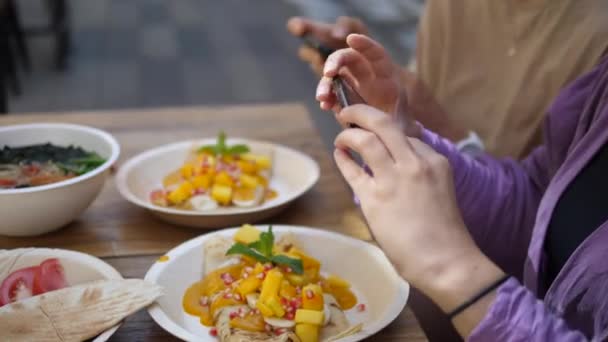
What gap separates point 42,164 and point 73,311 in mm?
429

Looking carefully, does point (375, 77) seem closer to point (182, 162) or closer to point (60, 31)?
point (182, 162)

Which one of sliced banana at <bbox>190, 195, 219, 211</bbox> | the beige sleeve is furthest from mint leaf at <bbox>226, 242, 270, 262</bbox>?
the beige sleeve

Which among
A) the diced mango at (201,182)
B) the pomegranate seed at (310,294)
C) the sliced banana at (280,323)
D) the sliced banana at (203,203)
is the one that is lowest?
the sliced banana at (203,203)

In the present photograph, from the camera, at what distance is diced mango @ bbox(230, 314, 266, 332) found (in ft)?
3.16

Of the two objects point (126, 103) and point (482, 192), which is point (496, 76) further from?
point (126, 103)

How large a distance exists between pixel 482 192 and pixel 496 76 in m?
0.59

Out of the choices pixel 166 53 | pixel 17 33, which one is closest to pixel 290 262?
pixel 17 33

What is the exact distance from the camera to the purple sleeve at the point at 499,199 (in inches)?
49.5

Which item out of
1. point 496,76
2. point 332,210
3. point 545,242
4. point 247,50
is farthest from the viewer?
point 247,50

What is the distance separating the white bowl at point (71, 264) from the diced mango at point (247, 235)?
0.21 m

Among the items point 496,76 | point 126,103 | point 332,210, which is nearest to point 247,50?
point 126,103

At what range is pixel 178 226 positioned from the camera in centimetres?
129

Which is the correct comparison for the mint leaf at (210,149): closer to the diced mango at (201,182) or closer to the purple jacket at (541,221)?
the diced mango at (201,182)

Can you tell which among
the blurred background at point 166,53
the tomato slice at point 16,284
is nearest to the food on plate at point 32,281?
the tomato slice at point 16,284
